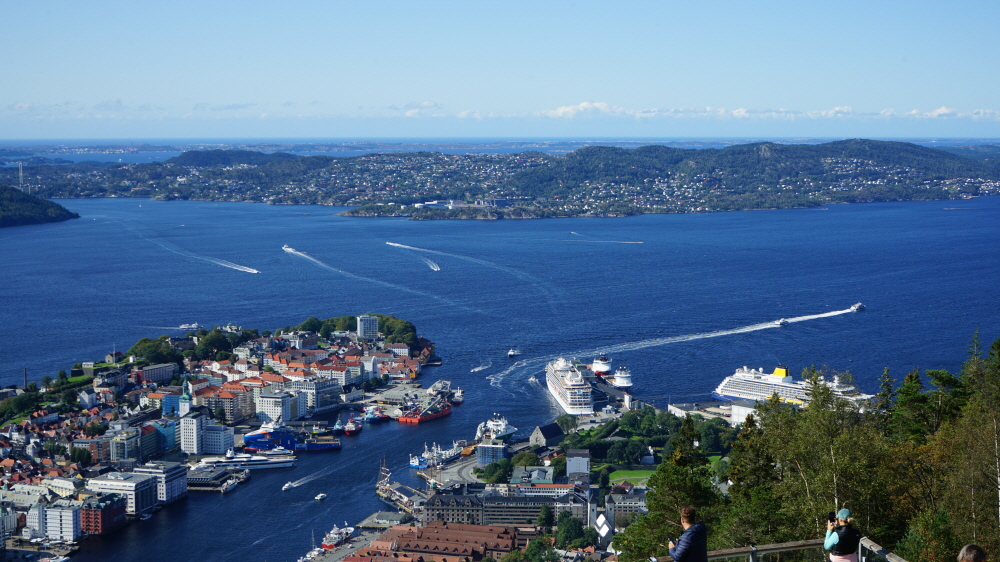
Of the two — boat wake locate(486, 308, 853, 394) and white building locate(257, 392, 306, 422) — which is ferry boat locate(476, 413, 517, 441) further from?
white building locate(257, 392, 306, 422)

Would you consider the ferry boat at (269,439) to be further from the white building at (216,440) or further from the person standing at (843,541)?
the person standing at (843,541)

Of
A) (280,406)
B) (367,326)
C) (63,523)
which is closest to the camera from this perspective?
(63,523)

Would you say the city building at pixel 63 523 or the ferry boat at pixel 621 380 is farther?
the ferry boat at pixel 621 380

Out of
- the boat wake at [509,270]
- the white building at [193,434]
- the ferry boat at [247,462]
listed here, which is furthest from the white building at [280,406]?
the boat wake at [509,270]

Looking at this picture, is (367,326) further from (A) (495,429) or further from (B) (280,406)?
(A) (495,429)

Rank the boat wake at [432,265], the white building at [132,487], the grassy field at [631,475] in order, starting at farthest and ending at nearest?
1. the boat wake at [432,265]
2. the grassy field at [631,475]
3. the white building at [132,487]

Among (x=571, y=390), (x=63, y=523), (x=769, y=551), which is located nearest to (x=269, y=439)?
(x=63, y=523)

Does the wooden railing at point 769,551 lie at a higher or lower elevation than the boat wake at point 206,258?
higher
